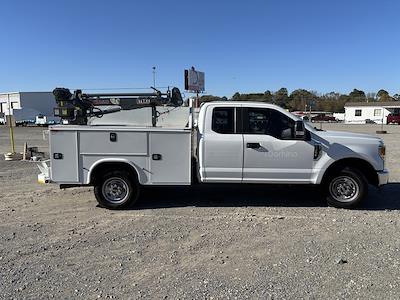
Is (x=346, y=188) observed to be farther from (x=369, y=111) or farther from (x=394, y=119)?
(x=369, y=111)

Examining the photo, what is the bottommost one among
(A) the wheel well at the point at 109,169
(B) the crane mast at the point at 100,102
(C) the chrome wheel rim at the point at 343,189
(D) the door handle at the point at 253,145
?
(C) the chrome wheel rim at the point at 343,189

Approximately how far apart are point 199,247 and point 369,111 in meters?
95.2

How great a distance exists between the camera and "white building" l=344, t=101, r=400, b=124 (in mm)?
90044

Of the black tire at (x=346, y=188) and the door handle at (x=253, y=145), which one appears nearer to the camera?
the door handle at (x=253, y=145)

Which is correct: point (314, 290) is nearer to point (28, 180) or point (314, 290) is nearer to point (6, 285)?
point (6, 285)

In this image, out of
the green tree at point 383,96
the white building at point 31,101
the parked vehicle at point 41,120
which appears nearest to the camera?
the parked vehicle at point 41,120

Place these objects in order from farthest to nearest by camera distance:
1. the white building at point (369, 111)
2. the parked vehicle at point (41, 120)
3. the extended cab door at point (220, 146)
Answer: the white building at point (369, 111) → the parked vehicle at point (41, 120) → the extended cab door at point (220, 146)

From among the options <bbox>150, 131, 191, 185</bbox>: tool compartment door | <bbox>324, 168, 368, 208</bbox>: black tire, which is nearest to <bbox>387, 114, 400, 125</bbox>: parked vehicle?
<bbox>324, 168, 368, 208</bbox>: black tire

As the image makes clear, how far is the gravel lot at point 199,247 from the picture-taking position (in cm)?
437

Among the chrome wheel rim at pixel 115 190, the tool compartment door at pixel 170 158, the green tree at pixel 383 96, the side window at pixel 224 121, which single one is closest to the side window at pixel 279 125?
the side window at pixel 224 121

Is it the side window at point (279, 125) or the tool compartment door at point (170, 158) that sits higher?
the side window at point (279, 125)

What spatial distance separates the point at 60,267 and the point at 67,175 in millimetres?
2890

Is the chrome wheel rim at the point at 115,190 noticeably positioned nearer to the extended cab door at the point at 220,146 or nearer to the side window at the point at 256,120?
the extended cab door at the point at 220,146

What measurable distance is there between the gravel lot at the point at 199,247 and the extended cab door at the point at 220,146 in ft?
2.32
